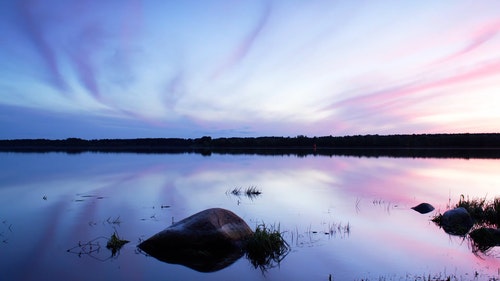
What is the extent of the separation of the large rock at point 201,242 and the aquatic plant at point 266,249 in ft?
1.18

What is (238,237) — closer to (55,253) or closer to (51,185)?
(55,253)

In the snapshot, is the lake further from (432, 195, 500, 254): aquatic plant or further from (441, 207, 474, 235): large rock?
(441, 207, 474, 235): large rock

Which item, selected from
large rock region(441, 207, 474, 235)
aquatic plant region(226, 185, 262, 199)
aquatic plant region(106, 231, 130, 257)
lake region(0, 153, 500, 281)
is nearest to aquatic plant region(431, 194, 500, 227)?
large rock region(441, 207, 474, 235)

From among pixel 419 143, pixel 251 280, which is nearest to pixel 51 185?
pixel 251 280

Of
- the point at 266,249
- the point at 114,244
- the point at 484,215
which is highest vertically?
the point at 114,244

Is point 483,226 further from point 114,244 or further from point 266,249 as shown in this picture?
point 114,244

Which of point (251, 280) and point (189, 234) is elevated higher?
point (189, 234)

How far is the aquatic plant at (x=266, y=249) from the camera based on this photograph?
1046cm

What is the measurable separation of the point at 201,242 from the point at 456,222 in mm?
A: 9912

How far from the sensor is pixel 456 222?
1443 cm

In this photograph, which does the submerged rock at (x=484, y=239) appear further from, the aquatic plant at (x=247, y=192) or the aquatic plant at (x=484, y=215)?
the aquatic plant at (x=247, y=192)

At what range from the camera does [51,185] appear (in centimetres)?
2978

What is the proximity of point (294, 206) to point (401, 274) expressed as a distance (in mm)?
10491

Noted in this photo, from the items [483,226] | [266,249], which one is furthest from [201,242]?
[483,226]
